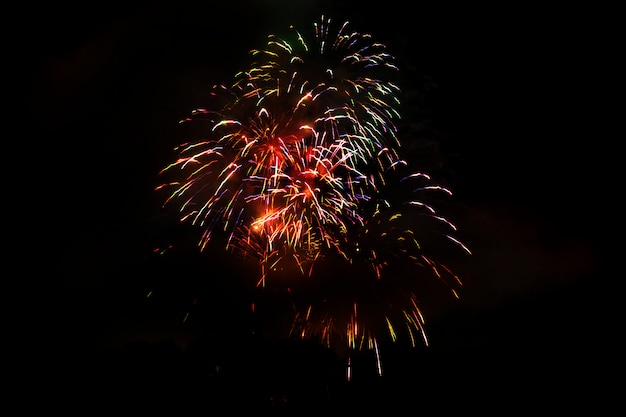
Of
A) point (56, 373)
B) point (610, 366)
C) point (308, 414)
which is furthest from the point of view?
point (610, 366)

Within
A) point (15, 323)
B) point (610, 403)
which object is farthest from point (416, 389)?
point (15, 323)

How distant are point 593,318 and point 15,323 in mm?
13843

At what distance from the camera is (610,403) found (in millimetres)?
9898

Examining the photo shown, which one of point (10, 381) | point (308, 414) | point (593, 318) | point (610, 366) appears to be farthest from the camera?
point (593, 318)

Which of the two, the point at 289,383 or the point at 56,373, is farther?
the point at 289,383

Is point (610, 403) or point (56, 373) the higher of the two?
point (610, 403)

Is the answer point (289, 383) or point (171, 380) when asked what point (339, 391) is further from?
point (171, 380)

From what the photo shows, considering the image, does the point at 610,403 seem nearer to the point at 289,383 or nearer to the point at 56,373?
the point at 289,383

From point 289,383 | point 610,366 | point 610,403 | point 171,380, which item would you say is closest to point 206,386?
point 171,380

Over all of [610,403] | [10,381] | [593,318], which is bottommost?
[10,381]

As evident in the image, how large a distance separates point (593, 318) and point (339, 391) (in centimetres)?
657

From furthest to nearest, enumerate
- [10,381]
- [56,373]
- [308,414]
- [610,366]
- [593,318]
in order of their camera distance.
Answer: [593,318], [610,366], [308,414], [56,373], [10,381]

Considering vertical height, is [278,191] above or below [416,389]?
above

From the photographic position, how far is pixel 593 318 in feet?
39.1
